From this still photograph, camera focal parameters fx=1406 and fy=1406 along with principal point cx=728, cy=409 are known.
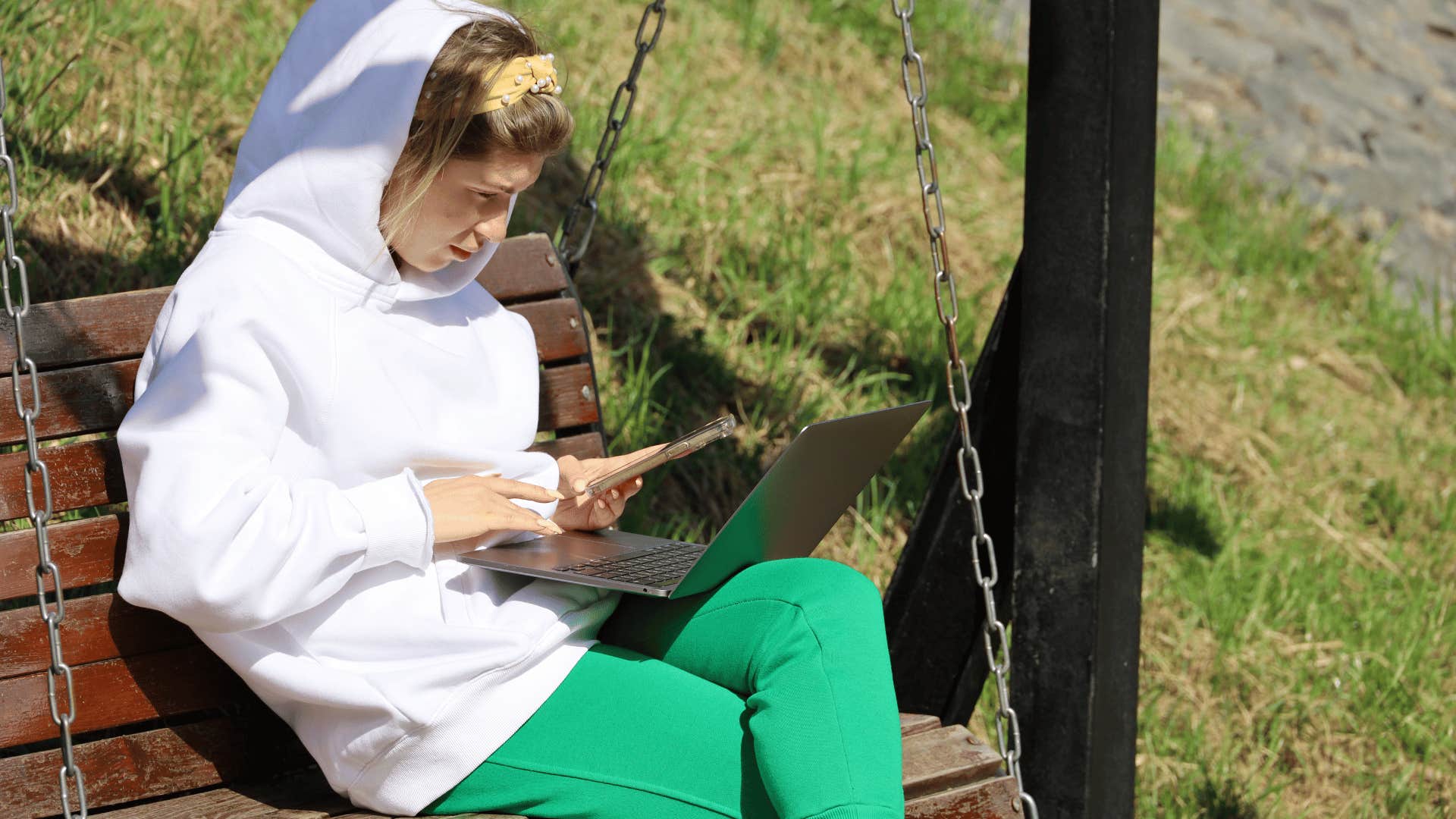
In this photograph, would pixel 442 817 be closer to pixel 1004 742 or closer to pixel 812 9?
pixel 1004 742

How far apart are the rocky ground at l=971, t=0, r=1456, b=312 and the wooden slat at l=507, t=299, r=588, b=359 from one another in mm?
4545

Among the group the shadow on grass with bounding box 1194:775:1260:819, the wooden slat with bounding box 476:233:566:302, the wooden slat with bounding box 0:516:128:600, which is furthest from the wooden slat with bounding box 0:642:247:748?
the shadow on grass with bounding box 1194:775:1260:819

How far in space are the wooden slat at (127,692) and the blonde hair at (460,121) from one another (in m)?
0.77

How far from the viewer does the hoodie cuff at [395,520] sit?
1947mm

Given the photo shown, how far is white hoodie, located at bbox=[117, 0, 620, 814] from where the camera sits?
1841mm

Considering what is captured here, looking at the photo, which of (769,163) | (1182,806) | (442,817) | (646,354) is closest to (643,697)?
(442,817)

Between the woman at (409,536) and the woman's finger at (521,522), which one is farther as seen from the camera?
the woman's finger at (521,522)

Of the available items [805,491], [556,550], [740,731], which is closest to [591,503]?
[556,550]

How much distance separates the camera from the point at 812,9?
668cm

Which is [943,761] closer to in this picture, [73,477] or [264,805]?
[264,805]

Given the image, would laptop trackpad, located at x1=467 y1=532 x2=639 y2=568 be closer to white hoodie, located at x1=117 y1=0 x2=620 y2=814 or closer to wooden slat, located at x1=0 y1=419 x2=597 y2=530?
white hoodie, located at x1=117 y1=0 x2=620 y2=814

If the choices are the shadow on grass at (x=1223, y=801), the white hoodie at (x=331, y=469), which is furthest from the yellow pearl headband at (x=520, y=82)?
the shadow on grass at (x=1223, y=801)

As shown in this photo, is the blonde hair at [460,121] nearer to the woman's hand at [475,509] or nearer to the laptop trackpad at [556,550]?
the woman's hand at [475,509]

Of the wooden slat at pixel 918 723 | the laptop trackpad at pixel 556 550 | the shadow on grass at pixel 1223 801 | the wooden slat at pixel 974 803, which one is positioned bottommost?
the shadow on grass at pixel 1223 801
